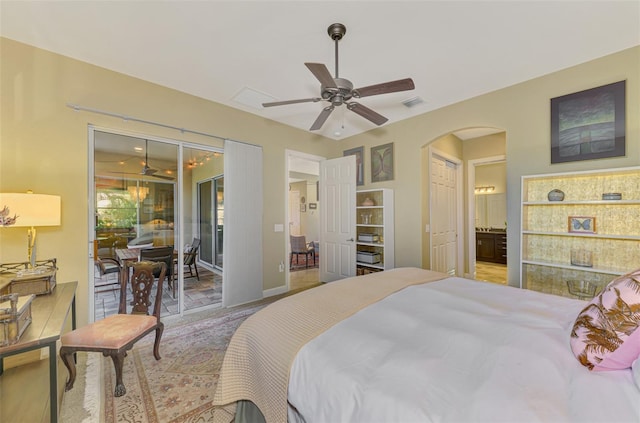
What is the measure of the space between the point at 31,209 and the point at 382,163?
422 centimetres

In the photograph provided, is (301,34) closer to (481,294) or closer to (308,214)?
(481,294)

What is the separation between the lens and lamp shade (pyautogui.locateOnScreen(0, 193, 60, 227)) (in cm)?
186

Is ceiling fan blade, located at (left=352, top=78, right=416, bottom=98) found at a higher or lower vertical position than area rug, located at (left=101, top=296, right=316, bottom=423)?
higher

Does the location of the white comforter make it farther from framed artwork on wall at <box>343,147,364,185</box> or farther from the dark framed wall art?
framed artwork on wall at <box>343,147,364,185</box>

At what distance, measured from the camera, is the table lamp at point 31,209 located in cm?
185

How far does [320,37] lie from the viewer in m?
2.24

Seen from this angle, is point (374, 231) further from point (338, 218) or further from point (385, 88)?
point (385, 88)

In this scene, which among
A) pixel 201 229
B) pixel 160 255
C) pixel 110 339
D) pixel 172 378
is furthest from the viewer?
pixel 201 229

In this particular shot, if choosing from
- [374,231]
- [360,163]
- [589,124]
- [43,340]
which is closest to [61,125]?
[43,340]

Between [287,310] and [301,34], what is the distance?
88.3 inches

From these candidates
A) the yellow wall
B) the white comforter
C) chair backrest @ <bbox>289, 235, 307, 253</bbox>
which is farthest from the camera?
chair backrest @ <bbox>289, 235, 307, 253</bbox>

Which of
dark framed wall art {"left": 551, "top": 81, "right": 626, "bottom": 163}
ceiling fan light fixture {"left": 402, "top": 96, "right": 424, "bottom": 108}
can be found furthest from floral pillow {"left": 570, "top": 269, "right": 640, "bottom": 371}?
ceiling fan light fixture {"left": 402, "top": 96, "right": 424, "bottom": 108}

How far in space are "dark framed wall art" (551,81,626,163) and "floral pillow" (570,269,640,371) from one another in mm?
2261

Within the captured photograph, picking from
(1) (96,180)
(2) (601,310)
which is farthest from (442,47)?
(1) (96,180)
